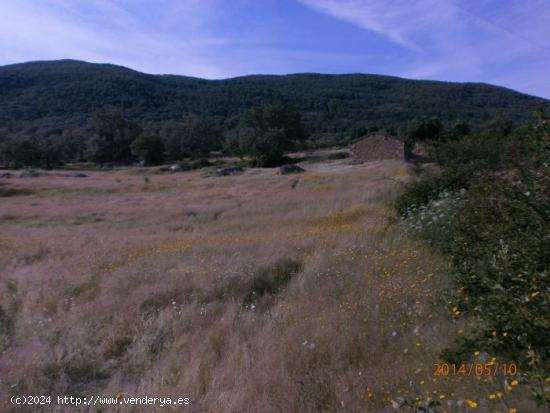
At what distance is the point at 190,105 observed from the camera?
14850 centimetres

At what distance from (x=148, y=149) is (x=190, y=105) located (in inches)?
2924

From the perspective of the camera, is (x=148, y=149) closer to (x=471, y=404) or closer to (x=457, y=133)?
(x=457, y=133)

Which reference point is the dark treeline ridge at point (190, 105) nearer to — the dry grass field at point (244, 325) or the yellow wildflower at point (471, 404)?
the dry grass field at point (244, 325)

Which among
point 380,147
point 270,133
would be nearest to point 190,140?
point 270,133

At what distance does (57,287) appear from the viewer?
24.6 feet

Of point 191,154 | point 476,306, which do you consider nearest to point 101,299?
point 476,306

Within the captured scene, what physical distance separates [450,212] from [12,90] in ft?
513

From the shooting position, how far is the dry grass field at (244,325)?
13.5 feet

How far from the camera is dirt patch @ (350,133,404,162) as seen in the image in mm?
53344

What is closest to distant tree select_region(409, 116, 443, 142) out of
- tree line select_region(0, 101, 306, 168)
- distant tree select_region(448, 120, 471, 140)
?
distant tree select_region(448, 120, 471, 140)

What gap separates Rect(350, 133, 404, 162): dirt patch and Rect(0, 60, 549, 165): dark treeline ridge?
108 feet

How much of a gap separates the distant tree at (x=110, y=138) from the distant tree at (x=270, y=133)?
773 inches

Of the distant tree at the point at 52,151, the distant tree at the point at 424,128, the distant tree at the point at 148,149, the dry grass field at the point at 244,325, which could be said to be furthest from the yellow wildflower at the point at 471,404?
the distant tree at the point at 148,149

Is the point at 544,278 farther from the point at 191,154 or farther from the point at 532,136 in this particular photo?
the point at 191,154
